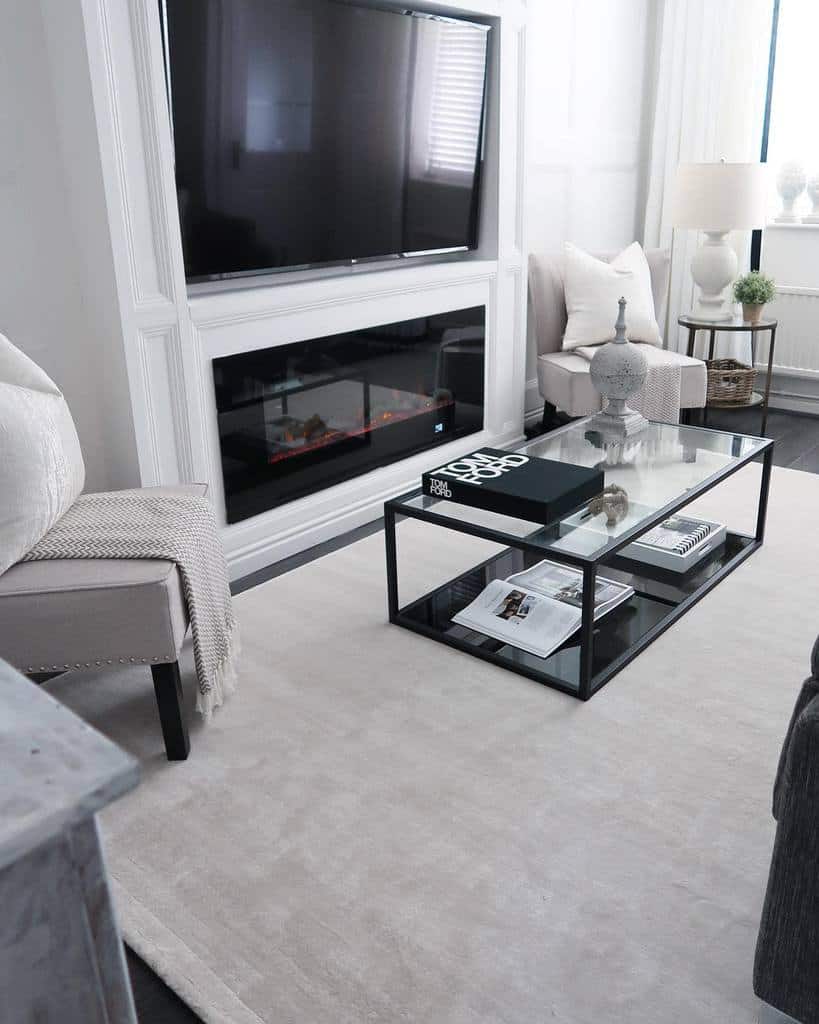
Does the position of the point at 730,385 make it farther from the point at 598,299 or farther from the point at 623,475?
the point at 623,475

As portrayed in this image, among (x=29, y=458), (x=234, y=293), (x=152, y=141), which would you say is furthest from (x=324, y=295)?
(x=29, y=458)

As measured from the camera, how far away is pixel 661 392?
3.89 meters

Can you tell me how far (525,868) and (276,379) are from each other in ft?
6.04

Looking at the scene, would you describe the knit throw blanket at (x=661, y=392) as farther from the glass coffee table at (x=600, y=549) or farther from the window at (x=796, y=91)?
the window at (x=796, y=91)

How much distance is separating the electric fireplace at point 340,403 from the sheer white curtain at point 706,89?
5.47 feet

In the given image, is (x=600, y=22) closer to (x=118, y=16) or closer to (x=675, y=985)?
(x=118, y=16)

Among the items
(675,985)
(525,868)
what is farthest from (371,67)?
(675,985)

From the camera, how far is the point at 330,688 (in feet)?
7.63

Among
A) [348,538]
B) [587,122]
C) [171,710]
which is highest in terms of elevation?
[587,122]

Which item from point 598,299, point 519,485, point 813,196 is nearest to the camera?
point 519,485

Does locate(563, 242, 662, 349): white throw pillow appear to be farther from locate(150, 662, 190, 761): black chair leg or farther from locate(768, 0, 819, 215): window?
locate(150, 662, 190, 761): black chair leg

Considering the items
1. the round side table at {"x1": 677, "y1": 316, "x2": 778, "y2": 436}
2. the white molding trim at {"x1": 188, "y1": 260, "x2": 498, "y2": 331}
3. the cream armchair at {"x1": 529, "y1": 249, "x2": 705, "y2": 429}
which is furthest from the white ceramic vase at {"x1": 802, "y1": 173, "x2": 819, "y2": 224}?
the white molding trim at {"x1": 188, "y1": 260, "x2": 498, "y2": 331}

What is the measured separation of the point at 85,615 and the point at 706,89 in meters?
4.20

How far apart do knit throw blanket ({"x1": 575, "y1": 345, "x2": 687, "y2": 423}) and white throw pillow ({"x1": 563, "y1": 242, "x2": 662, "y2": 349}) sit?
277mm
